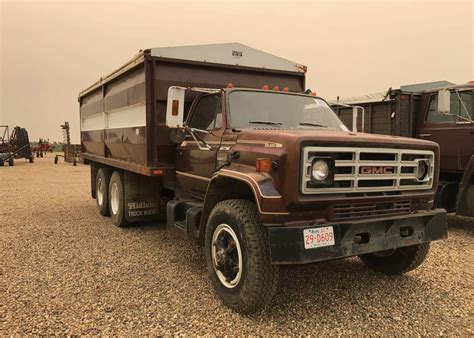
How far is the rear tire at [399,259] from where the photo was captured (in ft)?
13.9

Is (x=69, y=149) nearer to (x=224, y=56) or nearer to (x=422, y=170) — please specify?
(x=224, y=56)

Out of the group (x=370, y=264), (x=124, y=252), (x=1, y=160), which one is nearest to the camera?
(x=370, y=264)

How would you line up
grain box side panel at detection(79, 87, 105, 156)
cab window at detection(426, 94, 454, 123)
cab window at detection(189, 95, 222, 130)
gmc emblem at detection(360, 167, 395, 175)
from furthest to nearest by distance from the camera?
grain box side panel at detection(79, 87, 105, 156)
cab window at detection(426, 94, 454, 123)
cab window at detection(189, 95, 222, 130)
gmc emblem at detection(360, 167, 395, 175)

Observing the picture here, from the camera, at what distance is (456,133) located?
6.82 meters

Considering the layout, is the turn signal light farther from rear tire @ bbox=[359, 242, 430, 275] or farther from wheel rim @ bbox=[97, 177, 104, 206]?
wheel rim @ bbox=[97, 177, 104, 206]

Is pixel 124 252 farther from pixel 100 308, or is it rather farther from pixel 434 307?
pixel 434 307

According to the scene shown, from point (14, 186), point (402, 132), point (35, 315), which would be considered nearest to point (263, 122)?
point (35, 315)

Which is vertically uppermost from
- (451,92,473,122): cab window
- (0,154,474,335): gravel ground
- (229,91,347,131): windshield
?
(451,92,473,122): cab window

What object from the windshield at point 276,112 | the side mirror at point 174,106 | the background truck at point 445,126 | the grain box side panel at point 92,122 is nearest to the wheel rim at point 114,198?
the grain box side panel at point 92,122

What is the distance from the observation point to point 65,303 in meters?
3.74

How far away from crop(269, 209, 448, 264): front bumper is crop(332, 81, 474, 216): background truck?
270 cm

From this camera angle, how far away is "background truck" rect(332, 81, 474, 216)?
21.5 ft

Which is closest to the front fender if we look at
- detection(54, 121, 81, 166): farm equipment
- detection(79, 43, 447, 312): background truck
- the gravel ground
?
detection(79, 43, 447, 312): background truck

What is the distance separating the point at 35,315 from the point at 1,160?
23986 millimetres
